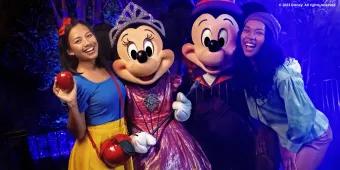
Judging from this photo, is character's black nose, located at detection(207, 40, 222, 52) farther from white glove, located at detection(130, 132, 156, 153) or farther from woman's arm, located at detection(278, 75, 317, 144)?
white glove, located at detection(130, 132, 156, 153)

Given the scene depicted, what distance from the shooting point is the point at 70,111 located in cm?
144

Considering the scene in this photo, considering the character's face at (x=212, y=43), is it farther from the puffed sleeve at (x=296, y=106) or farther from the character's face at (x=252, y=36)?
the puffed sleeve at (x=296, y=106)

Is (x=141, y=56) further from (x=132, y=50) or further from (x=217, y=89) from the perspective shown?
(x=217, y=89)

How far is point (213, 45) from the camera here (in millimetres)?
1543

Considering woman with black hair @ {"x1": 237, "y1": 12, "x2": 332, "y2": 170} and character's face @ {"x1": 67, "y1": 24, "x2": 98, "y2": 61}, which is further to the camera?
woman with black hair @ {"x1": 237, "y1": 12, "x2": 332, "y2": 170}

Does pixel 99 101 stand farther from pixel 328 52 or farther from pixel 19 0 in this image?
pixel 328 52

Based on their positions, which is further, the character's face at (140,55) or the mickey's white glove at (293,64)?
the mickey's white glove at (293,64)

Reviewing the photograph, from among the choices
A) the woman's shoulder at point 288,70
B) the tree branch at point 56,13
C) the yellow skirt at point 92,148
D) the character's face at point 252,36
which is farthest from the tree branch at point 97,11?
the woman's shoulder at point 288,70

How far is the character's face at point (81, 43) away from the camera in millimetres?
1438

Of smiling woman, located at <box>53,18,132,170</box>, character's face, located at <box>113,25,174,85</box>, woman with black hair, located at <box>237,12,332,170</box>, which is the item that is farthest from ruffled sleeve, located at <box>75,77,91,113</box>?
woman with black hair, located at <box>237,12,332,170</box>

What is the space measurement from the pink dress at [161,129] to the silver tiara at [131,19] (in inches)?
7.1

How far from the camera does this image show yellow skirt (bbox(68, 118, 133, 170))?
1.47 meters

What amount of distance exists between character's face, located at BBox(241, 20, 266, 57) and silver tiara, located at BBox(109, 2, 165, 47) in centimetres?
32

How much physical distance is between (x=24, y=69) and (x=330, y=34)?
1.11 m
